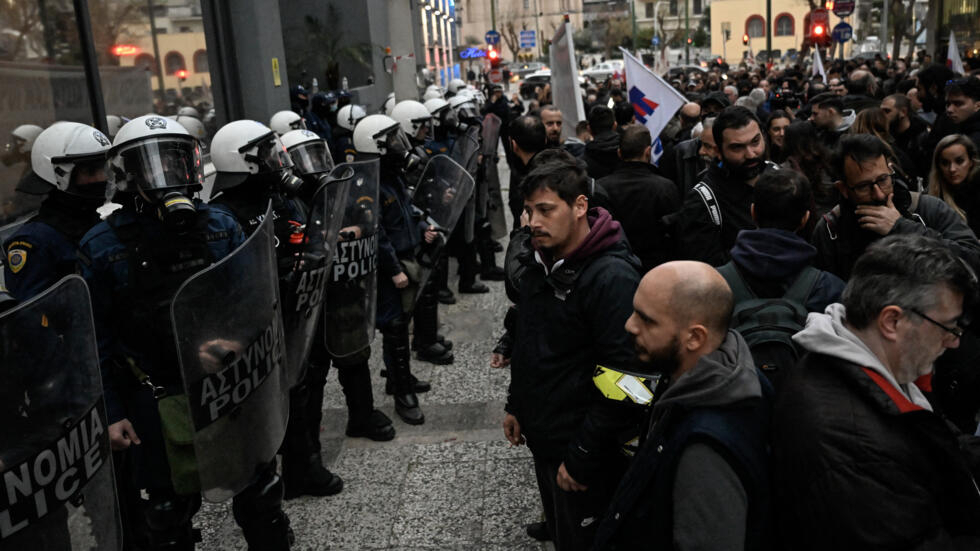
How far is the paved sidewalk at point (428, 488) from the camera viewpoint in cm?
413

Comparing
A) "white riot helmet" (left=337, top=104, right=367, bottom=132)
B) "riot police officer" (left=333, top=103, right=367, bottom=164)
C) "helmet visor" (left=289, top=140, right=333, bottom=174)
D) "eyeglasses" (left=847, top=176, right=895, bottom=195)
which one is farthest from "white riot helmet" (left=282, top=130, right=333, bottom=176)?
"white riot helmet" (left=337, top=104, right=367, bottom=132)

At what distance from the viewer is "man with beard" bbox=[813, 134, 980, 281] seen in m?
3.21

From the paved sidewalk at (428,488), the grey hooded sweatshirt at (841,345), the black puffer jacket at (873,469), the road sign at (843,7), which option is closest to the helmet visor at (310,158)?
the paved sidewalk at (428,488)

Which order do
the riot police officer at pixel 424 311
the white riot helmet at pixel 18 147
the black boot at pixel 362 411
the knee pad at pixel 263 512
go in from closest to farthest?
the knee pad at pixel 263 512 < the black boot at pixel 362 411 < the white riot helmet at pixel 18 147 < the riot police officer at pixel 424 311

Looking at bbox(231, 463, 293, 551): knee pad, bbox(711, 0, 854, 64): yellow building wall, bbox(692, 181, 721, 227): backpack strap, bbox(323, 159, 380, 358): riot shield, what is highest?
bbox(711, 0, 854, 64): yellow building wall

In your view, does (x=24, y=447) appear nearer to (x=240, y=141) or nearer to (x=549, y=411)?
(x=549, y=411)

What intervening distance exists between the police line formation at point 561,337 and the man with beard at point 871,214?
1 cm

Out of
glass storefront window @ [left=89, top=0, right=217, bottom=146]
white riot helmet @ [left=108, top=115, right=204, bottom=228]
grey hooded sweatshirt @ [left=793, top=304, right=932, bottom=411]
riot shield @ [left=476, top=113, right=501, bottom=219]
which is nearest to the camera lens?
grey hooded sweatshirt @ [left=793, top=304, right=932, bottom=411]

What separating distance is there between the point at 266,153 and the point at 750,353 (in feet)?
8.84

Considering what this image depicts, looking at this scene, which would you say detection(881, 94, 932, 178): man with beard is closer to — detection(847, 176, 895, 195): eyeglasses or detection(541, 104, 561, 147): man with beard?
detection(541, 104, 561, 147): man with beard

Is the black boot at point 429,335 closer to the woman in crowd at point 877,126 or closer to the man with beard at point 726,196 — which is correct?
the man with beard at point 726,196

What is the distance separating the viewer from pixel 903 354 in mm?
1863

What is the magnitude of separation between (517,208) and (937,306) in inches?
193

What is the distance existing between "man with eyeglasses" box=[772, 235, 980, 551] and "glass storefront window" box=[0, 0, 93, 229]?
588cm
